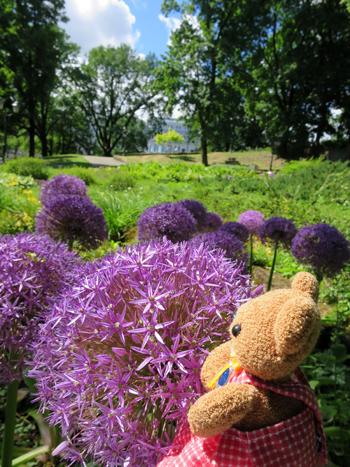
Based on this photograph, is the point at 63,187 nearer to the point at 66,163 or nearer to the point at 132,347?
the point at 132,347

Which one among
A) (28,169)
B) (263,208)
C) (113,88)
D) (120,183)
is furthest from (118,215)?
(113,88)

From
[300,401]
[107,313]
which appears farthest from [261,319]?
[107,313]

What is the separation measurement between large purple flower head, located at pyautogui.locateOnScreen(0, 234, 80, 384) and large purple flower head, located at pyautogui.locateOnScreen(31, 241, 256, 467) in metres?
0.14

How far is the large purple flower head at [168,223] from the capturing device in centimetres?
241

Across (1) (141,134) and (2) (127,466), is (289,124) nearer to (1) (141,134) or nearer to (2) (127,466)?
(1) (141,134)

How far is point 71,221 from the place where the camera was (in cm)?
247

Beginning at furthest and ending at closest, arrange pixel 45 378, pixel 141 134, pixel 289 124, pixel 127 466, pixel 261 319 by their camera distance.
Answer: pixel 141 134 < pixel 289 124 < pixel 45 378 < pixel 127 466 < pixel 261 319

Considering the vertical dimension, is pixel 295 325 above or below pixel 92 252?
above

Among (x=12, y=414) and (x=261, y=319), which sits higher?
(x=261, y=319)

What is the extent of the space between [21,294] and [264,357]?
0.84m

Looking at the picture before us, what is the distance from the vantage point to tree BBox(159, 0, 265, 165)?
28294mm

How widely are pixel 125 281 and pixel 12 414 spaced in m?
0.77

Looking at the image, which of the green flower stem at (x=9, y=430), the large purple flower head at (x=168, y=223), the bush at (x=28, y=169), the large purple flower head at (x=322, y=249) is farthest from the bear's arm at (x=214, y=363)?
the bush at (x=28, y=169)

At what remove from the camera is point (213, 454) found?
925mm
